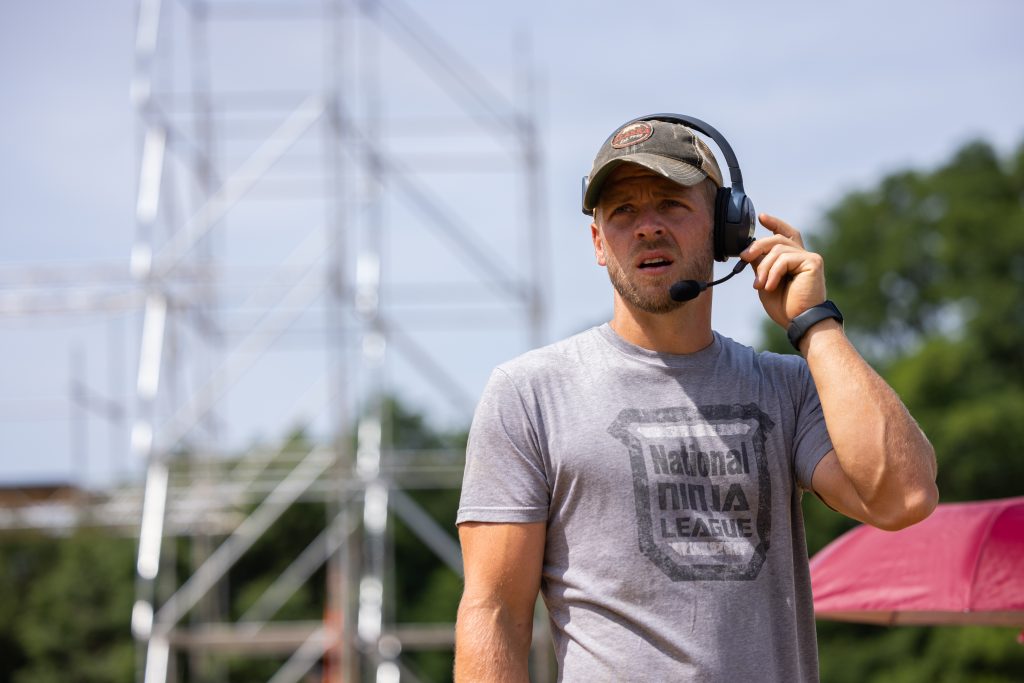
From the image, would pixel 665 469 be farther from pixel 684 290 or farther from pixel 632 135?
pixel 632 135

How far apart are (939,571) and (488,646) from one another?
218cm

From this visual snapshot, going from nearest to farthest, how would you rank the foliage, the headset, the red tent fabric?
the headset < the red tent fabric < the foliage

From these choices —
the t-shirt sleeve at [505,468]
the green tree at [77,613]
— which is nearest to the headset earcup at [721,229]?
the t-shirt sleeve at [505,468]

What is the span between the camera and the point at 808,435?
222cm

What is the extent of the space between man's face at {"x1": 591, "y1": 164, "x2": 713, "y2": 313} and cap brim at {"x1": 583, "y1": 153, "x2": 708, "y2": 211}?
24mm

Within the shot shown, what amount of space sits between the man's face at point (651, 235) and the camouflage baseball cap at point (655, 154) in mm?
30

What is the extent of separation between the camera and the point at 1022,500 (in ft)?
12.8

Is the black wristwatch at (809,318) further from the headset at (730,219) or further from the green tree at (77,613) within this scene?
the green tree at (77,613)

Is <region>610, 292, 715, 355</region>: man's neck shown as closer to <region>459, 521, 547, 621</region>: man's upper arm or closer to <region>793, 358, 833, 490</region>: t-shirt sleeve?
<region>793, 358, 833, 490</region>: t-shirt sleeve

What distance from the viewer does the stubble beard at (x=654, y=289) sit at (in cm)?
219

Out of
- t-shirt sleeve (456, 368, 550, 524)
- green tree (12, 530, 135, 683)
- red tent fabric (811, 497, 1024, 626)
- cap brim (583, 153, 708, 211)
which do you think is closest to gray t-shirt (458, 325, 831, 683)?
t-shirt sleeve (456, 368, 550, 524)

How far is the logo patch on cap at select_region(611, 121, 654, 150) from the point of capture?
7.25 feet

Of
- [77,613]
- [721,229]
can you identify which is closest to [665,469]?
[721,229]

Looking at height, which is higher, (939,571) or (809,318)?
(809,318)
